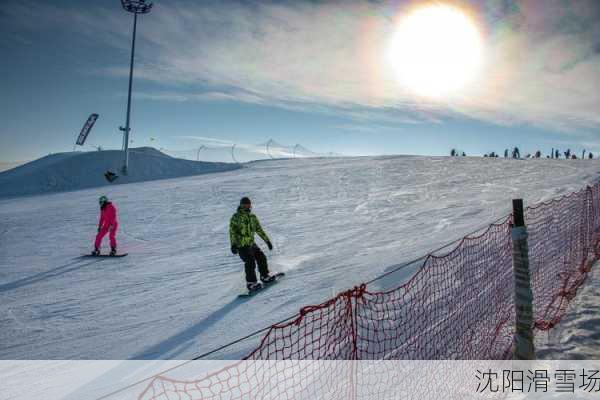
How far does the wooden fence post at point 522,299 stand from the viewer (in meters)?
3.90

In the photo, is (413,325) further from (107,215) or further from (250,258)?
(107,215)

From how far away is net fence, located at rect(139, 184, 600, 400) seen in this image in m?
4.09

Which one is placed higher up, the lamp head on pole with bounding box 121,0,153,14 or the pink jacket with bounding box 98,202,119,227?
the lamp head on pole with bounding box 121,0,153,14

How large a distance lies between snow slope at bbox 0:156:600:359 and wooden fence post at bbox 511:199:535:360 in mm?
3223

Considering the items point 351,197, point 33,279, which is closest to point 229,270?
point 33,279

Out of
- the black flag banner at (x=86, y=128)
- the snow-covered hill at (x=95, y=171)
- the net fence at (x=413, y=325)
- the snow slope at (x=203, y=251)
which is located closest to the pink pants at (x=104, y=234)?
the snow slope at (x=203, y=251)

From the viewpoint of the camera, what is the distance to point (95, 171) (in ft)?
120

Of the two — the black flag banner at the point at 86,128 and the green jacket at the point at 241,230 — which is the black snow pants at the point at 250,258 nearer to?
the green jacket at the point at 241,230

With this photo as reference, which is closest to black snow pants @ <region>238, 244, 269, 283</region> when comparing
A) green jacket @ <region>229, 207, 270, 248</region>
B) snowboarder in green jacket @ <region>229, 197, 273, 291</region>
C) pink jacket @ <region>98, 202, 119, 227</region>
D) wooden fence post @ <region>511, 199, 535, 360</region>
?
snowboarder in green jacket @ <region>229, 197, 273, 291</region>

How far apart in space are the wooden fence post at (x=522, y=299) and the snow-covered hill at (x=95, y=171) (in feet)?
108

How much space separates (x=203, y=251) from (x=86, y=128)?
4134cm

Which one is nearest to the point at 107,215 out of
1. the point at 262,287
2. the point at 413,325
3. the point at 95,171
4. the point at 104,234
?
the point at 104,234

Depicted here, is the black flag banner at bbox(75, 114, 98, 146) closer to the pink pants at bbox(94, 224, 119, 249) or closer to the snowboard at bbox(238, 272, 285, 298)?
the pink pants at bbox(94, 224, 119, 249)

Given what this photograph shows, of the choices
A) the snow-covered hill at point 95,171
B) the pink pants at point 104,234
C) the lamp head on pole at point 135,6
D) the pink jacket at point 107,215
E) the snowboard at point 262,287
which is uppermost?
the lamp head on pole at point 135,6
